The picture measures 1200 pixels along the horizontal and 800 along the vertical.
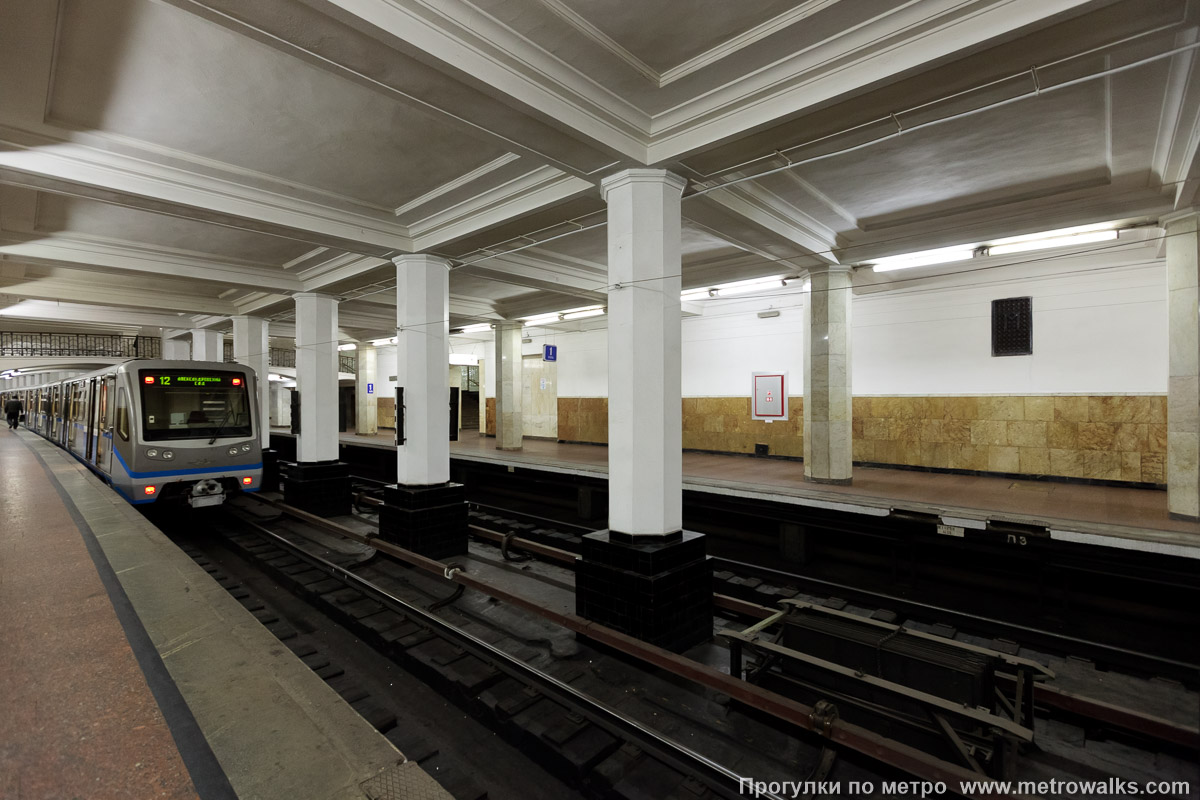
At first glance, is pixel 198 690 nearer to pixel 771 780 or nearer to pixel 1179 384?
pixel 771 780

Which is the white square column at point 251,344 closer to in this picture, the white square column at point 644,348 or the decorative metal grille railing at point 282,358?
the white square column at point 644,348

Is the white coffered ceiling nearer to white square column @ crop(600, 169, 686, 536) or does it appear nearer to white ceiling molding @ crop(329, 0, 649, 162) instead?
white ceiling molding @ crop(329, 0, 649, 162)

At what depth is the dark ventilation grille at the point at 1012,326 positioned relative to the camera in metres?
8.77

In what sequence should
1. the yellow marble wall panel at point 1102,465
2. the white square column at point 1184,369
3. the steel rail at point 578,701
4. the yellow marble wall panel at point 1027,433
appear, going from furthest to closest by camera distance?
the yellow marble wall panel at point 1027,433, the yellow marble wall panel at point 1102,465, the white square column at point 1184,369, the steel rail at point 578,701

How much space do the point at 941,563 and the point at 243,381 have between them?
10385 millimetres

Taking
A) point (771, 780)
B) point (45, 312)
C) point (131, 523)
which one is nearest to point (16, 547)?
point (131, 523)

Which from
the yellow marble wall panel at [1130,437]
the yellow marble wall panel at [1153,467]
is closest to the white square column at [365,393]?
the yellow marble wall panel at [1130,437]

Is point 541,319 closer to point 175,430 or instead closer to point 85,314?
point 175,430

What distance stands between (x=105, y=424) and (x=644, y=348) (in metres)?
9.21

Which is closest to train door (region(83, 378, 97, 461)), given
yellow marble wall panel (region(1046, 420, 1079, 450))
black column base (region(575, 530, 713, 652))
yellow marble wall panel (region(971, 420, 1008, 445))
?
black column base (region(575, 530, 713, 652))

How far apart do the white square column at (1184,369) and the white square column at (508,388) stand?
1198cm

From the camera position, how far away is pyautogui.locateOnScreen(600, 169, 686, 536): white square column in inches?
184

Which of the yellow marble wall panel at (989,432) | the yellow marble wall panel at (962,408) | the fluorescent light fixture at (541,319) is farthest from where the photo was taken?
the fluorescent light fixture at (541,319)

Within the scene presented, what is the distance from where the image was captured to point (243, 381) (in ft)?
30.1
